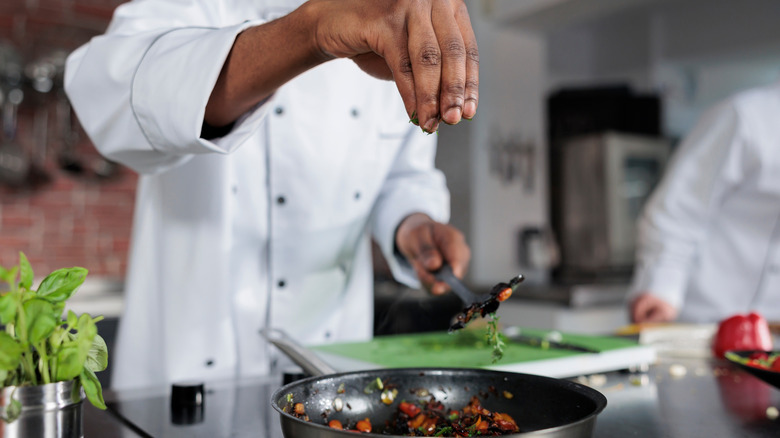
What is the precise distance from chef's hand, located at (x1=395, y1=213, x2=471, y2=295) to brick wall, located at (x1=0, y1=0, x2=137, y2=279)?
2.36 m

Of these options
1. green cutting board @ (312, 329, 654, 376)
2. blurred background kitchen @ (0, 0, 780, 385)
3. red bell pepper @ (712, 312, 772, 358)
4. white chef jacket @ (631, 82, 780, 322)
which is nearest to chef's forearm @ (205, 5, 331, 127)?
green cutting board @ (312, 329, 654, 376)

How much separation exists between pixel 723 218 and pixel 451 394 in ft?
5.47

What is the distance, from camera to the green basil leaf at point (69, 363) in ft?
1.58

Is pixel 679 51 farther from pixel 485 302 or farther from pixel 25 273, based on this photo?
pixel 25 273

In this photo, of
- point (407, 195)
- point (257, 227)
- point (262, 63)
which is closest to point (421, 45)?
point (262, 63)

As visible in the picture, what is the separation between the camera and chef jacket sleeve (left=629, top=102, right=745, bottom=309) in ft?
6.40

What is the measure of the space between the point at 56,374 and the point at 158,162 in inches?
18.6

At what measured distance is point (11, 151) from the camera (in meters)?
2.90

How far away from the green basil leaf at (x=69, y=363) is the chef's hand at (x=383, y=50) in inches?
12.5

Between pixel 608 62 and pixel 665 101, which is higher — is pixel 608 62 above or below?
above

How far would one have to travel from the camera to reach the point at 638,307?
1811 mm

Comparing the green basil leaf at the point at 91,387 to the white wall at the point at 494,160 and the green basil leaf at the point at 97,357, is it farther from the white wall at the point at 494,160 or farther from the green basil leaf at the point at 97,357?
the white wall at the point at 494,160

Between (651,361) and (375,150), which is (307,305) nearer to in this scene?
(375,150)

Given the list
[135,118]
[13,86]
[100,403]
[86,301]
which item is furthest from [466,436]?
[13,86]
